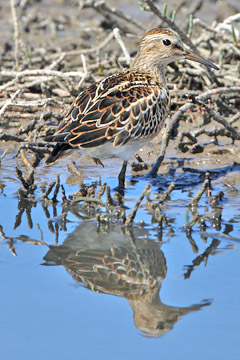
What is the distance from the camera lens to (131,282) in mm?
5316

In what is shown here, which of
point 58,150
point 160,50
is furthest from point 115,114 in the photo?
point 160,50

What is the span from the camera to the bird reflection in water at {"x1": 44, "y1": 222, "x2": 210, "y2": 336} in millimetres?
4852

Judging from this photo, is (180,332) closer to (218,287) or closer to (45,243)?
(218,287)

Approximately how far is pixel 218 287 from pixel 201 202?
196 centimetres

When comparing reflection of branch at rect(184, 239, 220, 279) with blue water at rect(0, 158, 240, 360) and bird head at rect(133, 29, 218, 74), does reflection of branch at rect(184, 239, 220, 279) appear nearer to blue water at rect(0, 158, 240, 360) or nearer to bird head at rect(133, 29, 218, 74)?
blue water at rect(0, 158, 240, 360)

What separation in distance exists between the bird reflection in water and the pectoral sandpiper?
2.88 feet

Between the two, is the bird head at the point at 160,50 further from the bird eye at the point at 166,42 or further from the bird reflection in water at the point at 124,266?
the bird reflection in water at the point at 124,266

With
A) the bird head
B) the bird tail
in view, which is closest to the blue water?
the bird tail

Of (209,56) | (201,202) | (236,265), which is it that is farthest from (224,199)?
(209,56)

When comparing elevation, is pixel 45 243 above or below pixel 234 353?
below

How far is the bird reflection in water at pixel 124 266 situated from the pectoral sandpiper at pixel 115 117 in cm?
88

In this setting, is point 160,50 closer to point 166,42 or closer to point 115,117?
point 166,42

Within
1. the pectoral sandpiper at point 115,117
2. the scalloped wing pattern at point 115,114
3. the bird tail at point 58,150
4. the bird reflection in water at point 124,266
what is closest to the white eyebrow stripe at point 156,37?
the pectoral sandpiper at point 115,117

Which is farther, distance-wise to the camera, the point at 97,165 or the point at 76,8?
the point at 76,8
